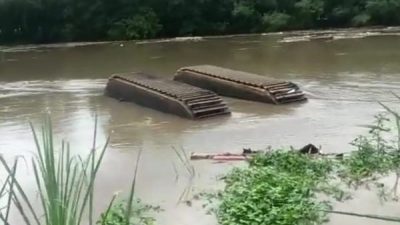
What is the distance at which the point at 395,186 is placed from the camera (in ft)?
18.6

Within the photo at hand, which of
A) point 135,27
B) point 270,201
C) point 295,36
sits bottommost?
point 295,36

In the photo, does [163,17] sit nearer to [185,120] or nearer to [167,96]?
[167,96]

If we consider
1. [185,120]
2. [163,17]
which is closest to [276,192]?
[185,120]

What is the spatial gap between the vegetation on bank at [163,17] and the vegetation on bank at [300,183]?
17520 mm

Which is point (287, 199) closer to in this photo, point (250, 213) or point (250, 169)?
point (250, 213)

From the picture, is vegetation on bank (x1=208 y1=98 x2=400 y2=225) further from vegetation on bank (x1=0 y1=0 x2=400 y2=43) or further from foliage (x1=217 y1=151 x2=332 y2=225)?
vegetation on bank (x1=0 y1=0 x2=400 y2=43)

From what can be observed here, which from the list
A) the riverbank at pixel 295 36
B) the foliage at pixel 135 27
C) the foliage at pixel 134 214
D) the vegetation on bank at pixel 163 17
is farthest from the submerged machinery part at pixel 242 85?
the vegetation on bank at pixel 163 17

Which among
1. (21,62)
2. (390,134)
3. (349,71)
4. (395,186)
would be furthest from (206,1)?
(395,186)

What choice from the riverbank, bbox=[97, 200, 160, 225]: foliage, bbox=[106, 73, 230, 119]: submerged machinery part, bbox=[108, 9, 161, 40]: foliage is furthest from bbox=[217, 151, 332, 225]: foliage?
bbox=[108, 9, 161, 40]: foliage

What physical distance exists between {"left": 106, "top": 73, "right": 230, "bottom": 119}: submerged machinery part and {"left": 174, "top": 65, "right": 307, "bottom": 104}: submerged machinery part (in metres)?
0.76

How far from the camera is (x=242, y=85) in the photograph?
10922 mm

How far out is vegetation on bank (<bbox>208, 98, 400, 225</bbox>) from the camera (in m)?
4.98

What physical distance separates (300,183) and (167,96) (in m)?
4.77

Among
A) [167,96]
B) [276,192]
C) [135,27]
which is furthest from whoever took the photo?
[135,27]
